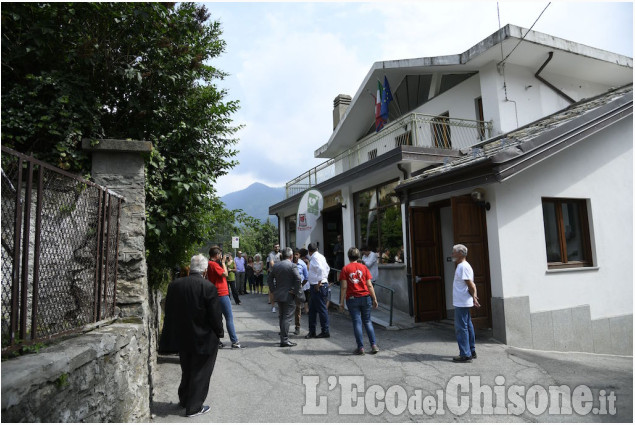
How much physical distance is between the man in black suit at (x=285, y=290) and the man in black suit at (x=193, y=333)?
303 cm

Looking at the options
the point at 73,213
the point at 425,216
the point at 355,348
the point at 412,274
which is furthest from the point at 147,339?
the point at 425,216

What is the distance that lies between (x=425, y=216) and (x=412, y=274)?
140 centimetres

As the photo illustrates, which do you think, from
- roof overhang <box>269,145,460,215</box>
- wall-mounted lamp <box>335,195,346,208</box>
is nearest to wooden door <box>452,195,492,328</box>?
roof overhang <box>269,145,460,215</box>

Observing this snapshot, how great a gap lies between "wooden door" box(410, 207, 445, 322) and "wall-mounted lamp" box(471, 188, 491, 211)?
5.83 ft

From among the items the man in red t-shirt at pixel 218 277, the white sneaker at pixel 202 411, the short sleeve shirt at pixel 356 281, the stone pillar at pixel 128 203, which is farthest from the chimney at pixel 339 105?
the white sneaker at pixel 202 411

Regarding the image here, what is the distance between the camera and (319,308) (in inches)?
333

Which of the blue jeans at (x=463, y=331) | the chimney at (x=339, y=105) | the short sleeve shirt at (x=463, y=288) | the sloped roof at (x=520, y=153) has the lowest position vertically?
the blue jeans at (x=463, y=331)

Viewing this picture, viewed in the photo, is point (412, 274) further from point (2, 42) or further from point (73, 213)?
point (2, 42)

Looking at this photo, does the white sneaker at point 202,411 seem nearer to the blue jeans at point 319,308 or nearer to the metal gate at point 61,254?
the metal gate at point 61,254

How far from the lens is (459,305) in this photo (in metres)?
6.52

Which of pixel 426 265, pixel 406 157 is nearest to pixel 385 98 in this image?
pixel 406 157

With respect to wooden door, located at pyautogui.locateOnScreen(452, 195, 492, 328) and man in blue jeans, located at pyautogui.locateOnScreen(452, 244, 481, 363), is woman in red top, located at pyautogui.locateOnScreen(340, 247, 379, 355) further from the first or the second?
wooden door, located at pyautogui.locateOnScreen(452, 195, 492, 328)

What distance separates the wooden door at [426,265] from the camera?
936cm

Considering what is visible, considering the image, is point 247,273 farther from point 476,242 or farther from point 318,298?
point 476,242
